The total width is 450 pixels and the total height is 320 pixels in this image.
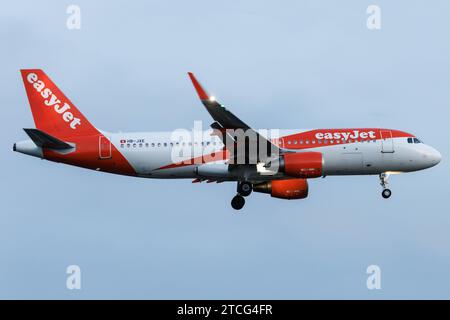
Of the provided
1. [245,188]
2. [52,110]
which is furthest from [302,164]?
[52,110]

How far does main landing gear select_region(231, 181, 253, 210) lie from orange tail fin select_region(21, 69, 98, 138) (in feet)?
35.8

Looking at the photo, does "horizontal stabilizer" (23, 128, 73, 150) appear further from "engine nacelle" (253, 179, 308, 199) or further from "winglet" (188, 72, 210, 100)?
"engine nacelle" (253, 179, 308, 199)

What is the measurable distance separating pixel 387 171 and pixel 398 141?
216 cm

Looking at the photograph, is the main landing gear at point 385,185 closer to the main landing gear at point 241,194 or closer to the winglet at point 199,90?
the main landing gear at point 241,194

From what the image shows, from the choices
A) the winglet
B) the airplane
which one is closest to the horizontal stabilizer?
the airplane

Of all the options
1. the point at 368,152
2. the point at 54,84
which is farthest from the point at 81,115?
the point at 368,152

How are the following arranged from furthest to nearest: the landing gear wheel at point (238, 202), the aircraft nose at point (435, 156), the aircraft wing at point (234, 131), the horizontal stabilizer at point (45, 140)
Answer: the landing gear wheel at point (238, 202) → the aircraft nose at point (435, 156) → the horizontal stabilizer at point (45, 140) → the aircraft wing at point (234, 131)

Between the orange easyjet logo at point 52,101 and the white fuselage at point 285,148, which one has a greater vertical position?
the orange easyjet logo at point 52,101

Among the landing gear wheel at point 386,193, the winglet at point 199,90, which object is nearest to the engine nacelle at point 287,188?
the landing gear wheel at point 386,193

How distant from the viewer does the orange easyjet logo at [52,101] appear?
237ft

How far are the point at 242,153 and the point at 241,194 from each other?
3062 mm

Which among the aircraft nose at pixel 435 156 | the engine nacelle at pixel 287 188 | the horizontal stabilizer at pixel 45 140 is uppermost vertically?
the horizontal stabilizer at pixel 45 140

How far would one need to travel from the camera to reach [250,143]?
6781 cm

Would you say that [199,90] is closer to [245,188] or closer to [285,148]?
[285,148]
